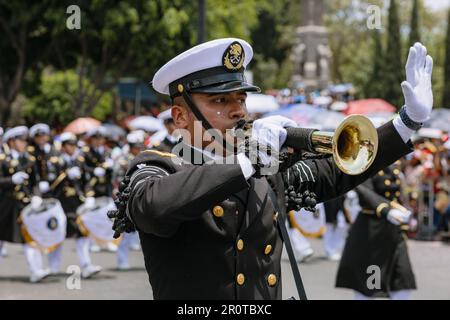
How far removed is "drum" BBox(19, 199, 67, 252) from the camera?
1065cm

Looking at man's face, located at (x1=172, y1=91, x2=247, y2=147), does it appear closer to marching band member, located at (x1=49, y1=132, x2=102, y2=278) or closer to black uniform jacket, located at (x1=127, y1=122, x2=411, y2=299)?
black uniform jacket, located at (x1=127, y1=122, x2=411, y2=299)

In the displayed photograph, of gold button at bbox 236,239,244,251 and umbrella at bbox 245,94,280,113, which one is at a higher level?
gold button at bbox 236,239,244,251

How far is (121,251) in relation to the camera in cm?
1173

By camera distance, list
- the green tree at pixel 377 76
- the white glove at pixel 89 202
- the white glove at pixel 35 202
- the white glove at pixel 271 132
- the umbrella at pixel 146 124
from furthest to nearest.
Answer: the green tree at pixel 377 76, the umbrella at pixel 146 124, the white glove at pixel 89 202, the white glove at pixel 35 202, the white glove at pixel 271 132

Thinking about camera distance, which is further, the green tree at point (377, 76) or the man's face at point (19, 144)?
the green tree at point (377, 76)

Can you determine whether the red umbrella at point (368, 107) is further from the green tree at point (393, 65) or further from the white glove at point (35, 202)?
the green tree at point (393, 65)

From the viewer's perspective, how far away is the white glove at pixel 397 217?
24.2 ft

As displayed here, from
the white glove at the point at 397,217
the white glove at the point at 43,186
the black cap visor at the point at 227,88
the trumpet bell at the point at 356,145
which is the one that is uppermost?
the black cap visor at the point at 227,88

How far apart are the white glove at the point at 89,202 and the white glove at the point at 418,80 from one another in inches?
338

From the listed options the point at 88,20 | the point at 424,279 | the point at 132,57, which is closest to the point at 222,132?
the point at 424,279

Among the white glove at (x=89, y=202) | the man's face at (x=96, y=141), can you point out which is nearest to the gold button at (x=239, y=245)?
the white glove at (x=89, y=202)

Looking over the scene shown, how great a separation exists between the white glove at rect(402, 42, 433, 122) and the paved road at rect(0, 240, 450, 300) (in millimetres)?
4798

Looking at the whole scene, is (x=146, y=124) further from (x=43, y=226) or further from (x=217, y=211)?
(x=217, y=211)

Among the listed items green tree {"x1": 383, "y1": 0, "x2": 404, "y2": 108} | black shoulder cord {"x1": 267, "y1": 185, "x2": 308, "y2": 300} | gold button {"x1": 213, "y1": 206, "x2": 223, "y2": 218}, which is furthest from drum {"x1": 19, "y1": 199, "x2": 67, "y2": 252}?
green tree {"x1": 383, "y1": 0, "x2": 404, "y2": 108}
